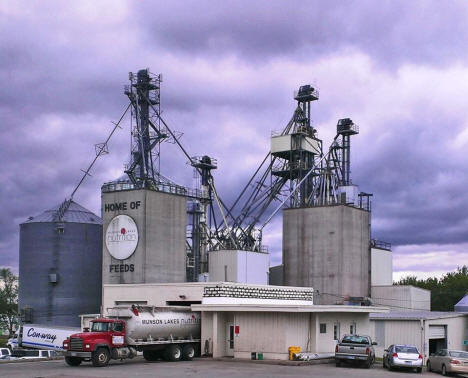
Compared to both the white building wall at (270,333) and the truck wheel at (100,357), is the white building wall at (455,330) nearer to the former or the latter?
the white building wall at (270,333)

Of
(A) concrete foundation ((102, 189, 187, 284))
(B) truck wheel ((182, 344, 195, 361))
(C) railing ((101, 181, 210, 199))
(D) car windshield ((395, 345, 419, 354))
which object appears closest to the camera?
(D) car windshield ((395, 345, 419, 354))

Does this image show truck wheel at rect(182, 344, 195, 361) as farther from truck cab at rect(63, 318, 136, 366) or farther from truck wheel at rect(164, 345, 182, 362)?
truck cab at rect(63, 318, 136, 366)

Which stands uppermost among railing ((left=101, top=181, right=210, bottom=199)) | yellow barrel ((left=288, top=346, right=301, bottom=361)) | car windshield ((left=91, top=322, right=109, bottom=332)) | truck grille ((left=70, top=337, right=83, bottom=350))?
railing ((left=101, top=181, right=210, bottom=199))

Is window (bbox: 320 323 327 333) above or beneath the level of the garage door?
above

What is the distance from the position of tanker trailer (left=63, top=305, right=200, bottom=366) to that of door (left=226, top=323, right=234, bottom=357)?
1892 millimetres

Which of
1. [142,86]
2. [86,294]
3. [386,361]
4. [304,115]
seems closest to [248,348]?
[386,361]

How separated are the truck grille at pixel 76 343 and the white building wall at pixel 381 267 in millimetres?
57882

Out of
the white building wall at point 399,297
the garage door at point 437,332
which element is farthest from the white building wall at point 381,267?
the garage door at point 437,332

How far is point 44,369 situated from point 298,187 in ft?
191

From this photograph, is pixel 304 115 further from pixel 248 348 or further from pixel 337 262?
pixel 248 348

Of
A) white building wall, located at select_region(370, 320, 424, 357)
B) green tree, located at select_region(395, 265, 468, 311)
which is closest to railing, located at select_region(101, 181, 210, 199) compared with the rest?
white building wall, located at select_region(370, 320, 424, 357)

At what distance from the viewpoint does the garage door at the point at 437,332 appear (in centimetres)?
5481

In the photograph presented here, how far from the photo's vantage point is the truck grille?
38812 mm

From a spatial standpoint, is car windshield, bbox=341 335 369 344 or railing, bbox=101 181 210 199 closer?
car windshield, bbox=341 335 369 344
